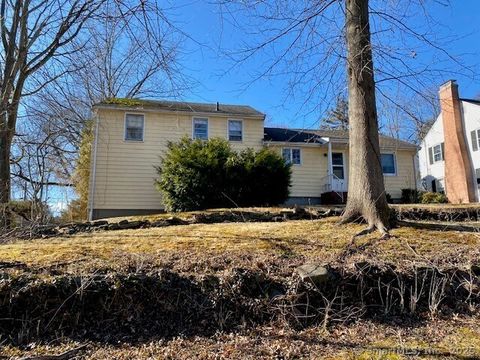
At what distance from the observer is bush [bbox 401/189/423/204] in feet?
57.9

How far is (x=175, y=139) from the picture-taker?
658 inches

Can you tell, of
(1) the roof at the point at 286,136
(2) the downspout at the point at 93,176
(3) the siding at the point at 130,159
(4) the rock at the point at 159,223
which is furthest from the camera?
(1) the roof at the point at 286,136

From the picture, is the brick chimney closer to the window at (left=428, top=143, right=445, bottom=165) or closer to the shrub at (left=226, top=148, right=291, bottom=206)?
the window at (left=428, top=143, right=445, bottom=165)

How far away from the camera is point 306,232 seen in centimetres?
602

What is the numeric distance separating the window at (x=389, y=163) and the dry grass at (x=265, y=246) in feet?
45.5

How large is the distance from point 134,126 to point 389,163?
12451mm

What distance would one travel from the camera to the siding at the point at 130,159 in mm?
15649

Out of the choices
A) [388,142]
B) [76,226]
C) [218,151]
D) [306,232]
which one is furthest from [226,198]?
[388,142]

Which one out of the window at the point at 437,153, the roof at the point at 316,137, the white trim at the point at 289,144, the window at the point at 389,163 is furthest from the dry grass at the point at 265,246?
the window at the point at 437,153

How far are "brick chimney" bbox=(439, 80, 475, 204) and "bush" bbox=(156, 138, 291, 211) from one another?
13.6 meters

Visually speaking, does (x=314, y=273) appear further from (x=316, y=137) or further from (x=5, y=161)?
(x=316, y=137)

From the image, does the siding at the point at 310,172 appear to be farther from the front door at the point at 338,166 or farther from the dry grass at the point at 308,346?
the dry grass at the point at 308,346

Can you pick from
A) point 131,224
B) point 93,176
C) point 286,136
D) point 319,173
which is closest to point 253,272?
point 131,224

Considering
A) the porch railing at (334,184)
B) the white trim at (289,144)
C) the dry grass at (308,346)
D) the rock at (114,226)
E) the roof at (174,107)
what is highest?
the roof at (174,107)
